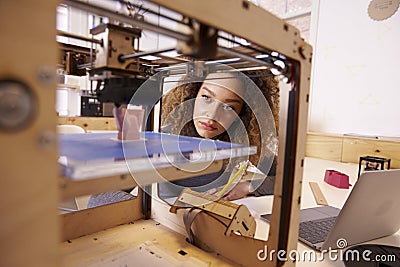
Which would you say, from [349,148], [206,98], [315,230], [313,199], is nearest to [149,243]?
[315,230]

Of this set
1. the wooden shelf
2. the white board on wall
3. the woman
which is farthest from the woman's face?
the white board on wall

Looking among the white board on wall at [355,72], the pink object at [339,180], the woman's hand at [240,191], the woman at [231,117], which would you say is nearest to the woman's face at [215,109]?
the woman at [231,117]

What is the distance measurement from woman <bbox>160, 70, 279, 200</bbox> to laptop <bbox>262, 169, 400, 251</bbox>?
332 mm

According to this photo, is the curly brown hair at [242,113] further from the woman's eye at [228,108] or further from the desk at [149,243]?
the desk at [149,243]

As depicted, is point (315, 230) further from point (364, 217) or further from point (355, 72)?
point (355, 72)

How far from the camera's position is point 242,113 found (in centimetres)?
114

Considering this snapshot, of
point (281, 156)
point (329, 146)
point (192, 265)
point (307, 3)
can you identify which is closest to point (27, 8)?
point (281, 156)

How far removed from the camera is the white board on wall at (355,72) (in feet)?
6.13

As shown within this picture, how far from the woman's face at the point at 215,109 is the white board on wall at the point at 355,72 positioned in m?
1.36

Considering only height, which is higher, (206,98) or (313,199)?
(206,98)

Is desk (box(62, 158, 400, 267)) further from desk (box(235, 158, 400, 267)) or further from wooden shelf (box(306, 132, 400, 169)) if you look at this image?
wooden shelf (box(306, 132, 400, 169))

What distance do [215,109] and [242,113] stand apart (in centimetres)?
16

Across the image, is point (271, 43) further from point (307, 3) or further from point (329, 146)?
point (307, 3)

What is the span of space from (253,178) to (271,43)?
828mm
